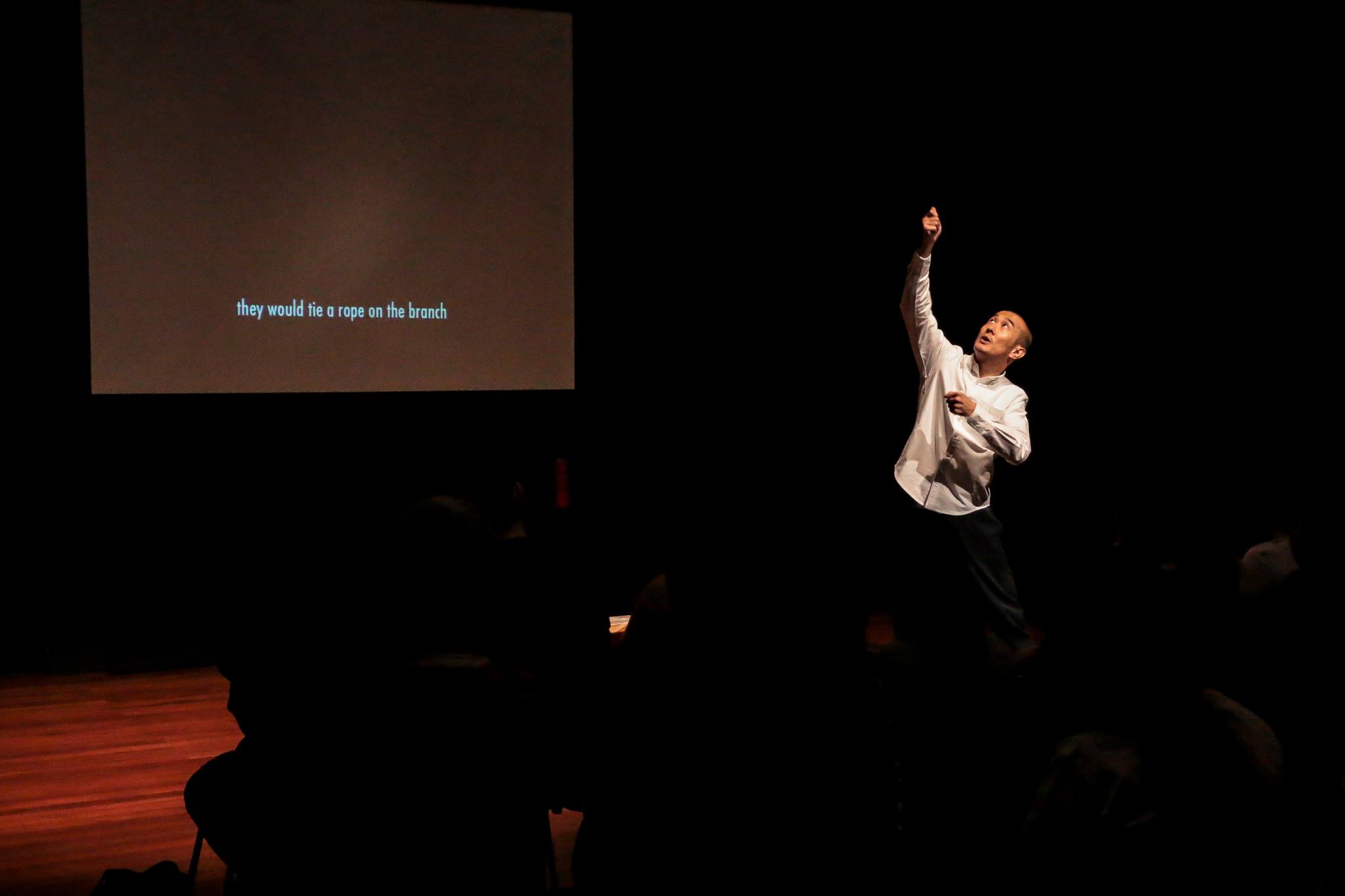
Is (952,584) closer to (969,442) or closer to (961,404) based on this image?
(961,404)

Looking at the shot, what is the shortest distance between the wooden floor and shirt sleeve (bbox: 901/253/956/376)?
2.46 m

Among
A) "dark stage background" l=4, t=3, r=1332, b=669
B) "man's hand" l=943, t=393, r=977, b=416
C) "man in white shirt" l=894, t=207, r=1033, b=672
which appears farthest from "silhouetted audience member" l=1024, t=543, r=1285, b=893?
"dark stage background" l=4, t=3, r=1332, b=669

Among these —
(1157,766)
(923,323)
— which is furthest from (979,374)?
(1157,766)

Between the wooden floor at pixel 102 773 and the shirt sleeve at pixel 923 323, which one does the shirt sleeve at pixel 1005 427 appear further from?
the wooden floor at pixel 102 773

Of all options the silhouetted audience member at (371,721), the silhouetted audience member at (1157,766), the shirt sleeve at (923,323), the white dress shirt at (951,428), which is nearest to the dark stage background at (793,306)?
the white dress shirt at (951,428)

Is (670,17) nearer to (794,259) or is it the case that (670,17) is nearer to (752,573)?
(794,259)

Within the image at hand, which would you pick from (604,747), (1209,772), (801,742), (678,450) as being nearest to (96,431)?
(678,450)

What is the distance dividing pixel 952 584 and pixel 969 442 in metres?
2.55

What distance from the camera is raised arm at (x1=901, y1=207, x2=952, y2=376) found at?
175 inches

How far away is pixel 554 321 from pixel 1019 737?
343 cm

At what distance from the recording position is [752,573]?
1.73 metres

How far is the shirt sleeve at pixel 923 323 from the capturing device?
177 inches

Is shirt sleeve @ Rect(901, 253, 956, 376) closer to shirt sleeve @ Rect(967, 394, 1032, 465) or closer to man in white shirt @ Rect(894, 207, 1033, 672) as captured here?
man in white shirt @ Rect(894, 207, 1033, 672)

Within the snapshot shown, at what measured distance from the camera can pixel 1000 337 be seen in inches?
174
